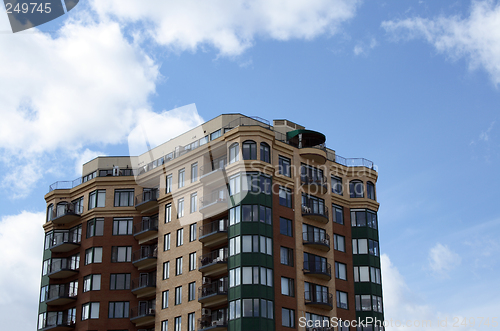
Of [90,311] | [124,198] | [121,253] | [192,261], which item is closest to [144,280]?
[121,253]

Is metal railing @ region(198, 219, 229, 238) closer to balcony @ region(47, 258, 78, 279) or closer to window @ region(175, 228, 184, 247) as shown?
window @ region(175, 228, 184, 247)

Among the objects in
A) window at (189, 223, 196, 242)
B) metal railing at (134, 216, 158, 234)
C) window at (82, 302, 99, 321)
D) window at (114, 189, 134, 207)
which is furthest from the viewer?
window at (114, 189, 134, 207)

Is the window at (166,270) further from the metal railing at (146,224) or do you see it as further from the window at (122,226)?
the window at (122,226)

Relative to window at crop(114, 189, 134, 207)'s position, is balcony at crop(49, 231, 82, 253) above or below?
below

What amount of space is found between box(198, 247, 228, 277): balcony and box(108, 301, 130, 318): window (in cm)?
1310

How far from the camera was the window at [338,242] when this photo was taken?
258 feet

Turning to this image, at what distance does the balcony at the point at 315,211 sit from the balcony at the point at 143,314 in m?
20.4

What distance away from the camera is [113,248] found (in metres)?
82.9

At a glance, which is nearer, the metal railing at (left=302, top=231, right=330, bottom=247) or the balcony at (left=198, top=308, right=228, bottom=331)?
the balcony at (left=198, top=308, right=228, bottom=331)

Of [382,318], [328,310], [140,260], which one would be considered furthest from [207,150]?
[382,318]

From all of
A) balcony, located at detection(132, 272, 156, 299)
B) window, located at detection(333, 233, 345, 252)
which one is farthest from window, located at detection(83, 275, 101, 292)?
window, located at detection(333, 233, 345, 252)

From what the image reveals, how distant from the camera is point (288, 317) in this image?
69375 mm

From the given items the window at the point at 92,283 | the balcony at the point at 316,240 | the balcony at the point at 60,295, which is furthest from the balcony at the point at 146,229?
the balcony at the point at 316,240

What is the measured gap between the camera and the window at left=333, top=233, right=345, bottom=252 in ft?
258
